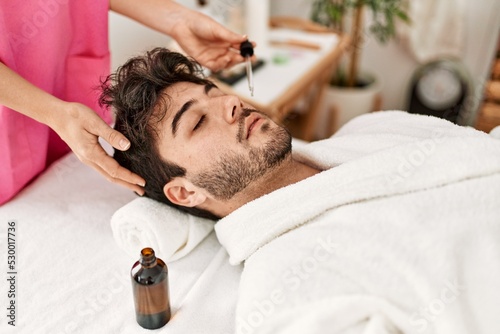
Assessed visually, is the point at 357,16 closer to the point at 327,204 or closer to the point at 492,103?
the point at 492,103

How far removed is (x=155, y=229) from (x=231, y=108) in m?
0.37

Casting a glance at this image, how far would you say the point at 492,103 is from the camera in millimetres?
2762

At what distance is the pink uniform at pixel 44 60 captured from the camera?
1.30m

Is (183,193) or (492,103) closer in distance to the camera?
(183,193)

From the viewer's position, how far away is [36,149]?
1481 mm

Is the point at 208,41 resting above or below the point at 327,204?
above

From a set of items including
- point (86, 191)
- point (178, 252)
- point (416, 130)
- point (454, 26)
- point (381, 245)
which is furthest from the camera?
point (454, 26)

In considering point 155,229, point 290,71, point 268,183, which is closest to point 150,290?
point 155,229

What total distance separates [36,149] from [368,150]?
971 mm

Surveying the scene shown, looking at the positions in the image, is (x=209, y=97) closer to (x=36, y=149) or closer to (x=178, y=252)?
(x=178, y=252)

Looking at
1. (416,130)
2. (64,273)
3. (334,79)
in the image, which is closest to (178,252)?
(64,273)

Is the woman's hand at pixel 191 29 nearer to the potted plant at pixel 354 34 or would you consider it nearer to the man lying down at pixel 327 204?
the man lying down at pixel 327 204

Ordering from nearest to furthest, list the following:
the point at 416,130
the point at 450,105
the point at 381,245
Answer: the point at 381,245 < the point at 416,130 < the point at 450,105

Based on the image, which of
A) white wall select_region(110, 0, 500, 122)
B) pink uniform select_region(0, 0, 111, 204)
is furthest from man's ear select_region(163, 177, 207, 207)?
white wall select_region(110, 0, 500, 122)
